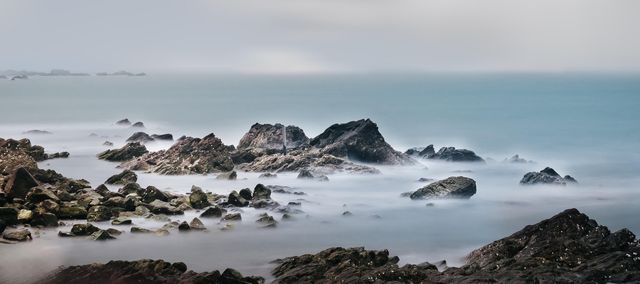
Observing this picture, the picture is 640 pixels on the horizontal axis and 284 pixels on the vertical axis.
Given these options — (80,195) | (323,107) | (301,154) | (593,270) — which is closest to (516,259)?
(593,270)

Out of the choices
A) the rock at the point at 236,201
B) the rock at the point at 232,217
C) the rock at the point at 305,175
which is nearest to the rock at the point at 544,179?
the rock at the point at 305,175

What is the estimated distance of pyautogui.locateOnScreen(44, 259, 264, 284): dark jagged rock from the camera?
19.4 meters

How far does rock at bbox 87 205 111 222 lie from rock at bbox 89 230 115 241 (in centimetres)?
230

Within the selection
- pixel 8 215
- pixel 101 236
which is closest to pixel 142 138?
pixel 8 215

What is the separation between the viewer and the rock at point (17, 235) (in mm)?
24062

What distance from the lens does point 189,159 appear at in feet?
134

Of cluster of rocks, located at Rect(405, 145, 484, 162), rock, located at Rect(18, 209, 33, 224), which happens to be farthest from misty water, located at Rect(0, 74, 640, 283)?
rock, located at Rect(18, 209, 33, 224)

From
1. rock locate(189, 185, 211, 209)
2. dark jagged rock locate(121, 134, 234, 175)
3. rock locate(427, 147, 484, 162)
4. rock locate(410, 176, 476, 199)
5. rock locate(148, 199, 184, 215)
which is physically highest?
rock locate(427, 147, 484, 162)

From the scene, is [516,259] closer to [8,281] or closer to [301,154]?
[8,281]

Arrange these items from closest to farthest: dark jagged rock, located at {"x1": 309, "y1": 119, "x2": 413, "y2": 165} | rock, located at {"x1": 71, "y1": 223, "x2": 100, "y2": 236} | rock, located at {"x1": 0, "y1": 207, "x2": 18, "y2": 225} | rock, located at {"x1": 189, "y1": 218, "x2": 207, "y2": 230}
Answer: rock, located at {"x1": 71, "y1": 223, "x2": 100, "y2": 236} → rock, located at {"x1": 0, "y1": 207, "x2": 18, "y2": 225} → rock, located at {"x1": 189, "y1": 218, "x2": 207, "y2": 230} → dark jagged rock, located at {"x1": 309, "y1": 119, "x2": 413, "y2": 165}

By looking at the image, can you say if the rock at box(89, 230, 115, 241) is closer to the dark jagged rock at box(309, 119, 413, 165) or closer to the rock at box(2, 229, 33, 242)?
the rock at box(2, 229, 33, 242)

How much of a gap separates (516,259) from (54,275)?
506 inches

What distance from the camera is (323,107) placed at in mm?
114875

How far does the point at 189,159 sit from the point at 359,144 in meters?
9.84
